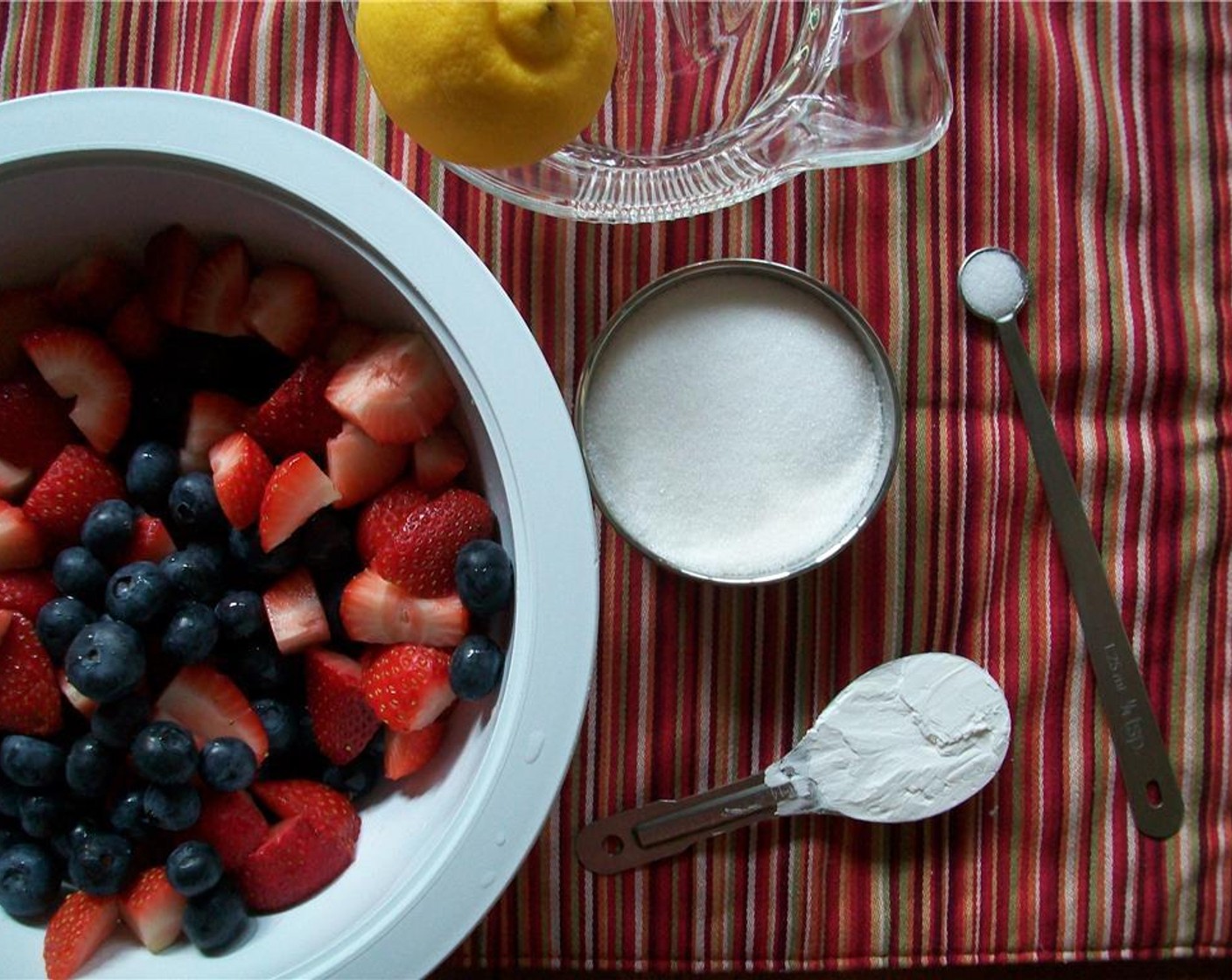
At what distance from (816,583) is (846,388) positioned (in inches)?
6.3

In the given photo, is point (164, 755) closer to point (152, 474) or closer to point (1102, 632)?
point (152, 474)

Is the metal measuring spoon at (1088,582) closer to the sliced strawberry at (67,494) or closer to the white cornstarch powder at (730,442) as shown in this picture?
the white cornstarch powder at (730,442)

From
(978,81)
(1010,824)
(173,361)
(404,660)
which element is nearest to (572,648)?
(404,660)

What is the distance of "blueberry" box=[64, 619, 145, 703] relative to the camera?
736 mm

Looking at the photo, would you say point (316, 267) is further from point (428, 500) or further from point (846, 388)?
point (846, 388)

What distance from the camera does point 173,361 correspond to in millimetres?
841

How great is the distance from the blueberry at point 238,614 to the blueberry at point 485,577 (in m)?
0.15

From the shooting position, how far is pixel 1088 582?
979 mm

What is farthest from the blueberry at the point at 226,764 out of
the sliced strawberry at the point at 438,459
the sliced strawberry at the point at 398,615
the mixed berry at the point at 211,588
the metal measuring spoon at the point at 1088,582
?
the metal measuring spoon at the point at 1088,582

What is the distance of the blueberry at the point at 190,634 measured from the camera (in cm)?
77

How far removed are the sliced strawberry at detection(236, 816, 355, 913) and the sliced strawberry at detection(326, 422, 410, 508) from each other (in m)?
0.22

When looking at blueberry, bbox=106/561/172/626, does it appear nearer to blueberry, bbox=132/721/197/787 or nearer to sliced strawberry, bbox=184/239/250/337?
blueberry, bbox=132/721/197/787

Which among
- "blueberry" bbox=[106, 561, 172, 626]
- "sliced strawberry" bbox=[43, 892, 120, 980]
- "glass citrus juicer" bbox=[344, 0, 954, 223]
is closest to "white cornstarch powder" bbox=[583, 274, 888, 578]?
"glass citrus juicer" bbox=[344, 0, 954, 223]

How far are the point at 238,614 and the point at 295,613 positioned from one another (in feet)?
0.12
